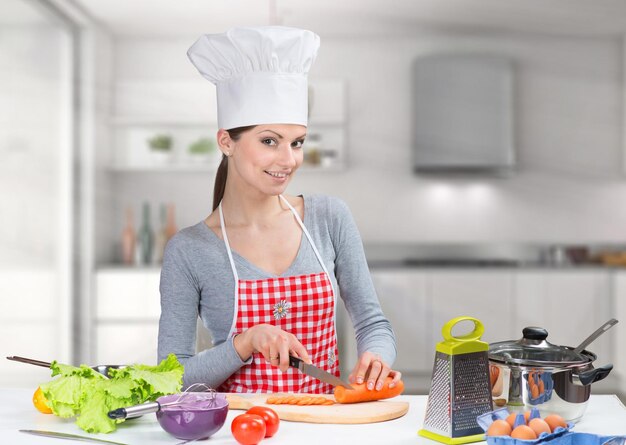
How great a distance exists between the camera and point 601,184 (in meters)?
5.01

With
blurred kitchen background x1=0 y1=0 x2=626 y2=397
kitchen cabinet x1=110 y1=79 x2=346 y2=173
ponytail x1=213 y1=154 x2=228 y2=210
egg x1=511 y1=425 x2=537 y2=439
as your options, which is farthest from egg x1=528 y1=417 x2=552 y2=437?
kitchen cabinet x1=110 y1=79 x2=346 y2=173

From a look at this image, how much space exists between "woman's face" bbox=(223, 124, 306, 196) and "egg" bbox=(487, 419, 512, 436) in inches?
26.9

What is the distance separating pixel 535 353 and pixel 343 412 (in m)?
0.34

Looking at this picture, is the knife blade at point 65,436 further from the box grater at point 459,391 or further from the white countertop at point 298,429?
the box grater at point 459,391

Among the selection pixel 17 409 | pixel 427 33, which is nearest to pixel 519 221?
pixel 427 33

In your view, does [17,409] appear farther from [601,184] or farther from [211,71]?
[601,184]

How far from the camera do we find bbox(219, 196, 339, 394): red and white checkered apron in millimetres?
1639

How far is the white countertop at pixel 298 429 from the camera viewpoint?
1163mm

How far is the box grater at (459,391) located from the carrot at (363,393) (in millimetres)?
159

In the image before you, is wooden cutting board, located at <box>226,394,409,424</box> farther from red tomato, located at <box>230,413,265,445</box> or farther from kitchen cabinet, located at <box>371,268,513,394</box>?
kitchen cabinet, located at <box>371,268,513,394</box>

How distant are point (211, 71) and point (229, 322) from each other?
565 mm

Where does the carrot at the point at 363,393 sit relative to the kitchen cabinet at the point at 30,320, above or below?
above

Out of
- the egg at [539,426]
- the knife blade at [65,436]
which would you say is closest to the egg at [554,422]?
the egg at [539,426]

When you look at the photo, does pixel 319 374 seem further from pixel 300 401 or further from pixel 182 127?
pixel 182 127
